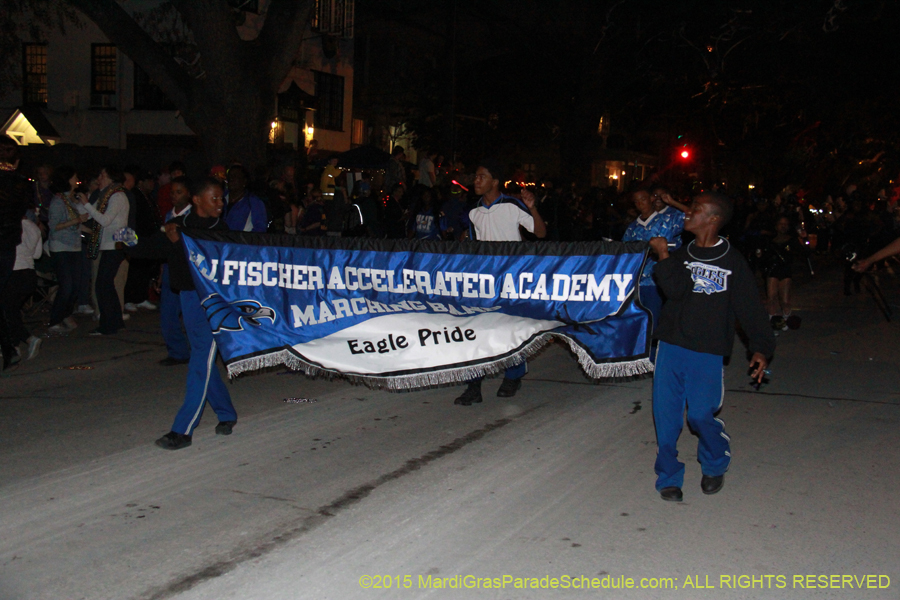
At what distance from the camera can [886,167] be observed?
39.3 metres

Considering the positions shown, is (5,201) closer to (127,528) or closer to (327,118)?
(127,528)

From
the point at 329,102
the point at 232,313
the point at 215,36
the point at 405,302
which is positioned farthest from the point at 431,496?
the point at 329,102

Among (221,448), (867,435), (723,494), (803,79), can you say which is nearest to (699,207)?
(723,494)

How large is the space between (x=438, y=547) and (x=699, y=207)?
232 cm

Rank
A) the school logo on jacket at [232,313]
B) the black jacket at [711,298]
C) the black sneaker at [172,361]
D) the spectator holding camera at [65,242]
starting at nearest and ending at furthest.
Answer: the black jacket at [711,298]
the school logo on jacket at [232,313]
the black sneaker at [172,361]
the spectator holding camera at [65,242]

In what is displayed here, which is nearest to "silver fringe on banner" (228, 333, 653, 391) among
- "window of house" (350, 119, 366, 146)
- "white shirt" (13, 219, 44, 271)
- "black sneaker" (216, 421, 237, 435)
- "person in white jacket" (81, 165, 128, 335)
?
"black sneaker" (216, 421, 237, 435)

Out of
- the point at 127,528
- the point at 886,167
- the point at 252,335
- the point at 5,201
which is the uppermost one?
the point at 886,167

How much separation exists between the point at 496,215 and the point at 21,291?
481 cm

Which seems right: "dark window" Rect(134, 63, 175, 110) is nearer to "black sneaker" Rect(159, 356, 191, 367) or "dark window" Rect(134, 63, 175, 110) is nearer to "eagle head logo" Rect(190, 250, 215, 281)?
"black sneaker" Rect(159, 356, 191, 367)

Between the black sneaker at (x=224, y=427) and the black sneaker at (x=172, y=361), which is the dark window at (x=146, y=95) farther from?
the black sneaker at (x=224, y=427)

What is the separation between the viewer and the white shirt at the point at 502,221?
7445 millimetres

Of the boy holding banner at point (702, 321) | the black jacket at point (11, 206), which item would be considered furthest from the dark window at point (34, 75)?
the boy holding banner at point (702, 321)

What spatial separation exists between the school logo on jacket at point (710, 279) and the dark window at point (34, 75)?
3205 centimetres

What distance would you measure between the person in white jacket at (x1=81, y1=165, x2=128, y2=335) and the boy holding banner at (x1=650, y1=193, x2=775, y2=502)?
750 cm
